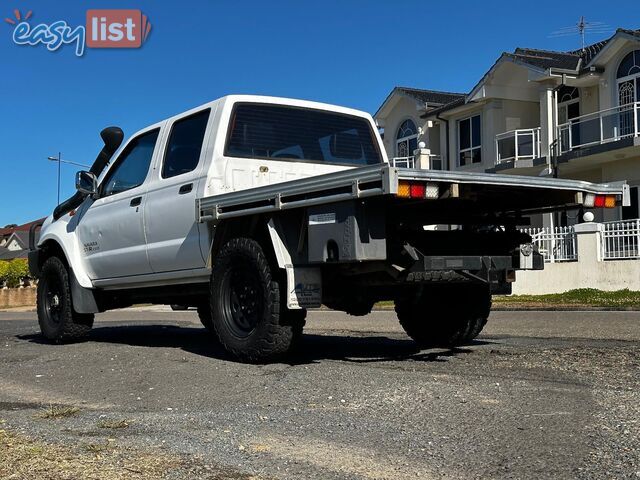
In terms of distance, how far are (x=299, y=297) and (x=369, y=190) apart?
4.10ft

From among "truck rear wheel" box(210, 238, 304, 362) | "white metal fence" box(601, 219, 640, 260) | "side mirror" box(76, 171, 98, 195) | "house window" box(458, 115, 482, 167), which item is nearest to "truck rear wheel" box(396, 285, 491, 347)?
"truck rear wheel" box(210, 238, 304, 362)

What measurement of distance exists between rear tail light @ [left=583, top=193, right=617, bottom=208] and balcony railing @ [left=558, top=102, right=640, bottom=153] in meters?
19.2

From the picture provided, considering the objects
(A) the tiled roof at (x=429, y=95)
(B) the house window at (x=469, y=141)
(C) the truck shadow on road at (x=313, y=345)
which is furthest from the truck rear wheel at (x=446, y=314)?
(A) the tiled roof at (x=429, y=95)

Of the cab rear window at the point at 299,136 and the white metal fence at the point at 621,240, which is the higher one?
the cab rear window at the point at 299,136

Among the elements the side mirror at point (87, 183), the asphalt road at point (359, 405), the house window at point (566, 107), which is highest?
the house window at point (566, 107)

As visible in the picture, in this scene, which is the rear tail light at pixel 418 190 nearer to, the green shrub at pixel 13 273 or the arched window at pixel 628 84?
the arched window at pixel 628 84

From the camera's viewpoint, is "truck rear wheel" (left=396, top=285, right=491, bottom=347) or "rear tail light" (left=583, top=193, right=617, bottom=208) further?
"truck rear wheel" (left=396, top=285, right=491, bottom=347)

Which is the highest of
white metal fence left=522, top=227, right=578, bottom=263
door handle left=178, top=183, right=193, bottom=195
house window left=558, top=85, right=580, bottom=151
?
house window left=558, top=85, right=580, bottom=151

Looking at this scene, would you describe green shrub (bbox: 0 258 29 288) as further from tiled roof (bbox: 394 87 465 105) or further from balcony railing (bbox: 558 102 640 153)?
balcony railing (bbox: 558 102 640 153)

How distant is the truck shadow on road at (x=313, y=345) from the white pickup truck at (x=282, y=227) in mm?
430

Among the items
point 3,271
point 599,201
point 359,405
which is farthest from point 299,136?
point 3,271

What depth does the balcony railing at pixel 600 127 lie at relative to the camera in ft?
81.8

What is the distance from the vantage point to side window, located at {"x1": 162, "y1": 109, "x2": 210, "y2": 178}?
748 centimetres

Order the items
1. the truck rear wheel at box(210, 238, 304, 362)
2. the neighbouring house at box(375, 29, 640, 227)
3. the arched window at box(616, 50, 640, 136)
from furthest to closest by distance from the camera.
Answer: the neighbouring house at box(375, 29, 640, 227) < the arched window at box(616, 50, 640, 136) < the truck rear wheel at box(210, 238, 304, 362)
